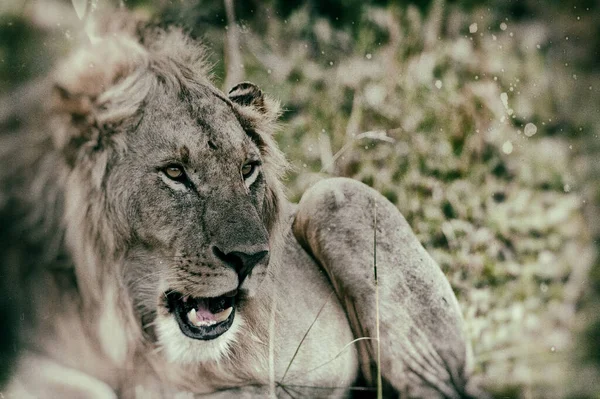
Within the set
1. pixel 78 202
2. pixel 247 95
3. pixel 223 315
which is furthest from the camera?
pixel 247 95

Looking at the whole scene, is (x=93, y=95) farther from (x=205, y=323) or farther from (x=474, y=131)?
(x=474, y=131)

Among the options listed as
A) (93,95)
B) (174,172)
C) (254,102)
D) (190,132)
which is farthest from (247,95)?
(93,95)

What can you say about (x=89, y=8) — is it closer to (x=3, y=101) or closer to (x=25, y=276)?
(x=3, y=101)

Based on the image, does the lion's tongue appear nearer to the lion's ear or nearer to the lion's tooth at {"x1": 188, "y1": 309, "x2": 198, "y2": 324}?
the lion's tooth at {"x1": 188, "y1": 309, "x2": 198, "y2": 324}

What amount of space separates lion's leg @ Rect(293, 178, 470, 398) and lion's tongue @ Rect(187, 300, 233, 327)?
0.58 meters

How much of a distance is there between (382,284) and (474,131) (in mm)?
942

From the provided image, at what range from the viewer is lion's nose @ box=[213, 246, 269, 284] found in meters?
2.19

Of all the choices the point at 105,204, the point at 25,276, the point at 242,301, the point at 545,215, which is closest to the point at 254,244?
the point at 242,301

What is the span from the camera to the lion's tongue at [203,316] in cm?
231

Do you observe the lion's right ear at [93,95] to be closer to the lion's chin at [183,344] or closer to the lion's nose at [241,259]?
the lion's nose at [241,259]

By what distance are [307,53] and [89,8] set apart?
2.80 ft

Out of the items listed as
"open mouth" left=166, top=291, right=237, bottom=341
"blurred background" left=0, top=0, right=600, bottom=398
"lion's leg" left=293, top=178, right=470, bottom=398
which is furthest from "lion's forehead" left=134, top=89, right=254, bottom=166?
"lion's leg" left=293, top=178, right=470, bottom=398

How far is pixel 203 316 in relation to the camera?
7.64 feet

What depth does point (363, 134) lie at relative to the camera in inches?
120
